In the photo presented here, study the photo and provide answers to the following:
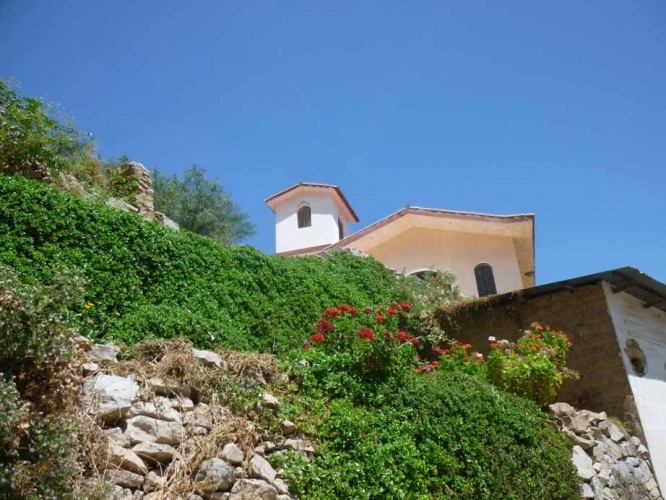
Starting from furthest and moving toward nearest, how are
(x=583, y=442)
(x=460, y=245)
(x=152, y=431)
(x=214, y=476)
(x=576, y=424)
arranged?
1. (x=460, y=245)
2. (x=576, y=424)
3. (x=583, y=442)
4. (x=152, y=431)
5. (x=214, y=476)

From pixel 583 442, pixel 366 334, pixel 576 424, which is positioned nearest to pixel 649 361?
pixel 576 424

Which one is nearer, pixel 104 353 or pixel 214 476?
pixel 214 476

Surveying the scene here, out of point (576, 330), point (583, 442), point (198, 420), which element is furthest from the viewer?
point (576, 330)

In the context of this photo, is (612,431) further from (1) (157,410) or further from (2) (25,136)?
(2) (25,136)

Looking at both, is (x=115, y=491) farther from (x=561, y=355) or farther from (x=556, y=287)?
(x=556, y=287)

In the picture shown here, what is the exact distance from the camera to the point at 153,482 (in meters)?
4.76

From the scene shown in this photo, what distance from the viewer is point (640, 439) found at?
32.8 feet

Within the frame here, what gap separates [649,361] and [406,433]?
299 inches

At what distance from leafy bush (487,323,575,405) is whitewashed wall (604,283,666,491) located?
4.94 ft

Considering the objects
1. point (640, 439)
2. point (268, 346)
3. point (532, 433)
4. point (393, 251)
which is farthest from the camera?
point (393, 251)

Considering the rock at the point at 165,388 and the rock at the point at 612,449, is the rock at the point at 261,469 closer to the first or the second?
the rock at the point at 165,388

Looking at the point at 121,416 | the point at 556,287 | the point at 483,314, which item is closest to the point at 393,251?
the point at 483,314

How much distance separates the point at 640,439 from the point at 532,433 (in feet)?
11.3

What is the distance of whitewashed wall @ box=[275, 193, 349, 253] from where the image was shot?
28281mm
